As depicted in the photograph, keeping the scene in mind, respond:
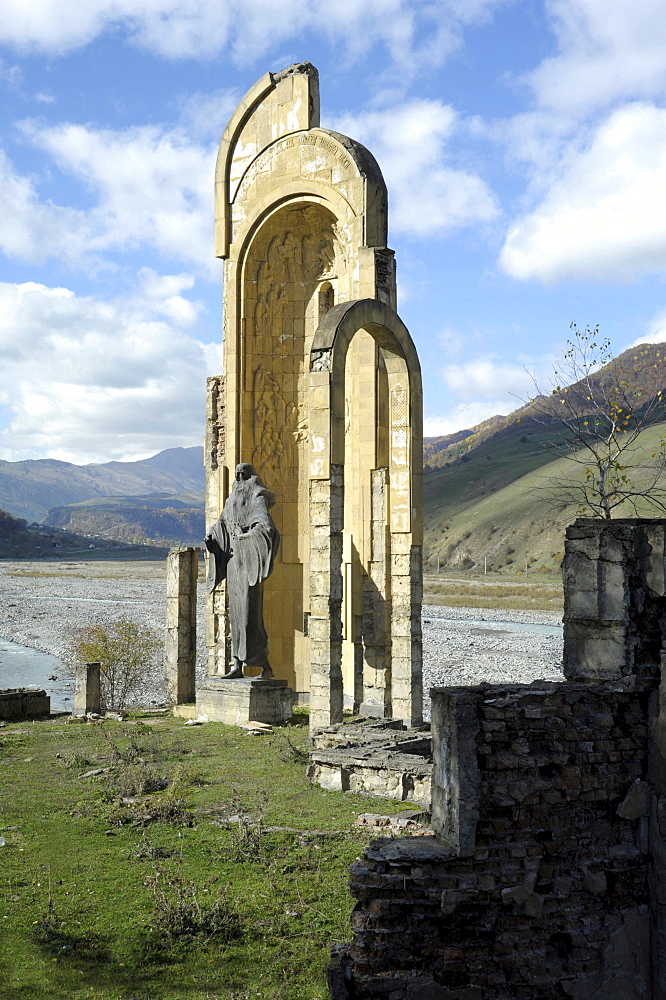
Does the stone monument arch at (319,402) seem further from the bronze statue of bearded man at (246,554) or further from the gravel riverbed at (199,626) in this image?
the gravel riverbed at (199,626)

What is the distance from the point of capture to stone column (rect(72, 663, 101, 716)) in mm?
14945

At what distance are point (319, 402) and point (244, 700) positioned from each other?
4535mm

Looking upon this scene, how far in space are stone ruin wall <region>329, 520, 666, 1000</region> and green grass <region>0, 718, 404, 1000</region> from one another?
2.39 feet

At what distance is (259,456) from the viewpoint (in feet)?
55.4

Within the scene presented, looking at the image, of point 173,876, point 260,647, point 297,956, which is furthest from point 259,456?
point 297,956

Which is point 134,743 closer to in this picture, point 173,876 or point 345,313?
point 173,876

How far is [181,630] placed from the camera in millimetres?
15922

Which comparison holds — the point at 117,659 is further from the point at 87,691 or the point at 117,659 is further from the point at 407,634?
the point at 407,634

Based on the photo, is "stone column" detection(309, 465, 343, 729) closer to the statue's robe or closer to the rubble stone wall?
the statue's robe

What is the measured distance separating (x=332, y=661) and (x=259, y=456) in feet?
19.6

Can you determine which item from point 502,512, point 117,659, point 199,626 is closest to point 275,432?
point 117,659

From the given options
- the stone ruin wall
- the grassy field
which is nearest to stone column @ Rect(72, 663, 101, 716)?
the stone ruin wall

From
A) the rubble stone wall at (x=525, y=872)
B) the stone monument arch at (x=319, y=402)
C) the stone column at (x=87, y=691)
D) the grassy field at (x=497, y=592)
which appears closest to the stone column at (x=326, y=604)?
the stone monument arch at (x=319, y=402)

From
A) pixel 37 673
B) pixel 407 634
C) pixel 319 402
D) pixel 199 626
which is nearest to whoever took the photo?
pixel 319 402
